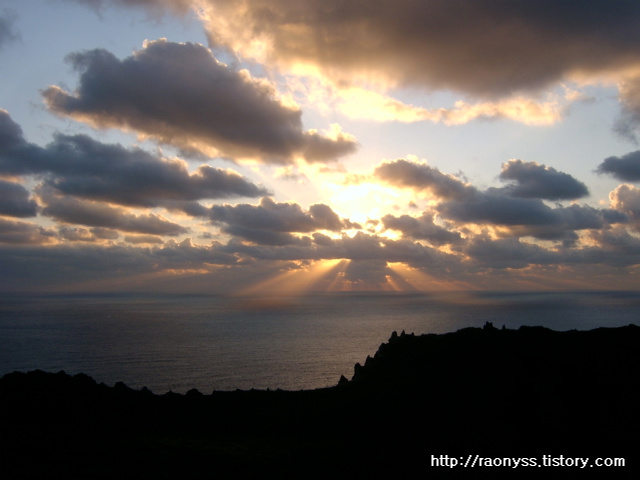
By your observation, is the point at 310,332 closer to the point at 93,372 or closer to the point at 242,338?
the point at 242,338

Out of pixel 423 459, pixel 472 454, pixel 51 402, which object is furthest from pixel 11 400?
pixel 472 454

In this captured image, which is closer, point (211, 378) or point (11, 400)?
point (11, 400)

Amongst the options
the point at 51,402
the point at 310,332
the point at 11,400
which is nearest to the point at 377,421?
the point at 51,402

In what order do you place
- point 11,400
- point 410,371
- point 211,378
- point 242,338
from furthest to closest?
point 242,338, point 211,378, point 410,371, point 11,400

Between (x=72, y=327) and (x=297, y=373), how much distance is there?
11956 centimetres

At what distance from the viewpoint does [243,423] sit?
44281 mm

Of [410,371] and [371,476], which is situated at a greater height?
[410,371]

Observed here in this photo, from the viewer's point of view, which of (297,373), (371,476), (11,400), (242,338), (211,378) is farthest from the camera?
(242,338)

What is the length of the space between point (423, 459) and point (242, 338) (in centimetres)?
11625

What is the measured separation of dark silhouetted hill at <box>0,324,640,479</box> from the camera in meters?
32.7

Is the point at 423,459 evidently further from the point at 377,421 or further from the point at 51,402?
the point at 51,402

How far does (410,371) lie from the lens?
50.7m

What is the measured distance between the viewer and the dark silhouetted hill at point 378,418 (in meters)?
32.7

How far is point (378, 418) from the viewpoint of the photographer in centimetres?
4338
